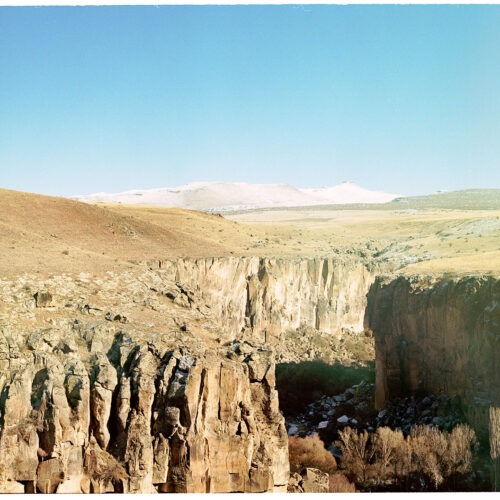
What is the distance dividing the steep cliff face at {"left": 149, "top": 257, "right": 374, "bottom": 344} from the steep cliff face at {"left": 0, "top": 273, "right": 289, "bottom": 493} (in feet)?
43.7

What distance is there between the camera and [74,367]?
1414 centimetres

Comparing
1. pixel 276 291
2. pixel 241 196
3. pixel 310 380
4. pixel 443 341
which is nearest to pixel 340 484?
pixel 443 341

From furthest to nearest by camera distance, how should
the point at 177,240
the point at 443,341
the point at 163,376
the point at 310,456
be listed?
1. the point at 177,240
2. the point at 443,341
3. the point at 310,456
4. the point at 163,376

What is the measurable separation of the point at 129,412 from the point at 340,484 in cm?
791

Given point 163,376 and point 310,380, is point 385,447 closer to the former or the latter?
point 163,376

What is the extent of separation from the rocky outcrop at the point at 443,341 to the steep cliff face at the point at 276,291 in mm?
7962

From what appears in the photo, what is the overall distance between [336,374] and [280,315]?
6.00 meters

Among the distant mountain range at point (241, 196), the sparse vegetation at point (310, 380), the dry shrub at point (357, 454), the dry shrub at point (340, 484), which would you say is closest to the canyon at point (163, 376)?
the dry shrub at point (340, 484)

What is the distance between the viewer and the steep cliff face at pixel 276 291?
32.5 meters

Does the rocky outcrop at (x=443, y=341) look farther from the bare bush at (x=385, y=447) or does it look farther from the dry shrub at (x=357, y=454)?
the dry shrub at (x=357, y=454)

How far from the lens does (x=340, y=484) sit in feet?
60.3

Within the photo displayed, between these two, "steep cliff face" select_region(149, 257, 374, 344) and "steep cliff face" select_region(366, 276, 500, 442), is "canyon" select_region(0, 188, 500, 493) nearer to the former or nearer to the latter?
"steep cliff face" select_region(366, 276, 500, 442)

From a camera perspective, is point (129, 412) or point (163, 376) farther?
point (163, 376)

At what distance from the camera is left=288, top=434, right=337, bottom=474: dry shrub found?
19.9m
